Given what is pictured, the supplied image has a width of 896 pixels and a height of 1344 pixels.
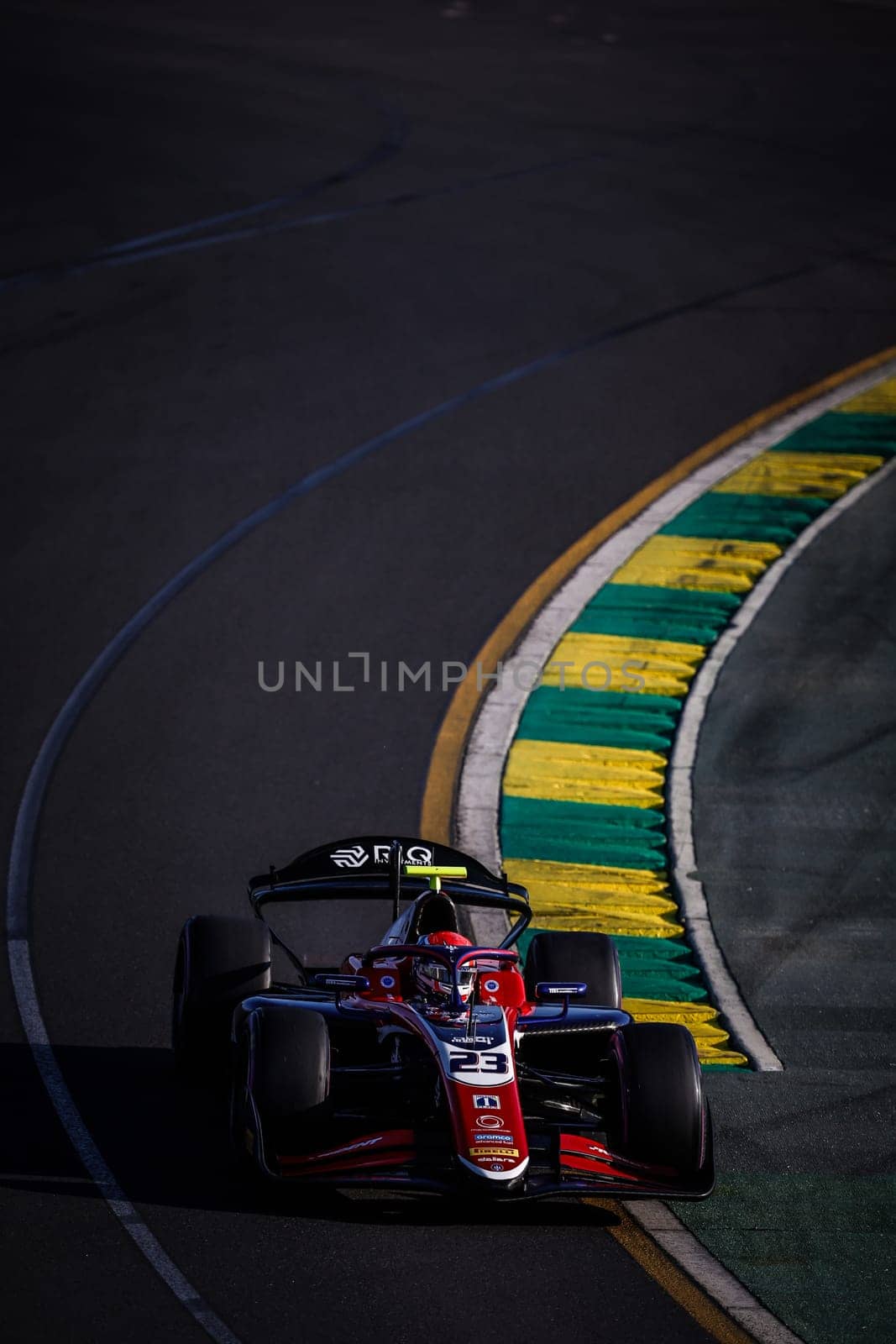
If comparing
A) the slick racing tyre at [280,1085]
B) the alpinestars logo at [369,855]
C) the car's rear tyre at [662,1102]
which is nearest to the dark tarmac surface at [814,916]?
the car's rear tyre at [662,1102]

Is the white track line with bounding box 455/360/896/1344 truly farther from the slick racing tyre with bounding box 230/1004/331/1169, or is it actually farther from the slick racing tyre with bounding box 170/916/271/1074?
the slick racing tyre with bounding box 170/916/271/1074

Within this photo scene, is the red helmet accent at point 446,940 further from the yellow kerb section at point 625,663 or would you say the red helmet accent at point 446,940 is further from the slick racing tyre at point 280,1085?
the yellow kerb section at point 625,663

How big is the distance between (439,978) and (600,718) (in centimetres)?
505

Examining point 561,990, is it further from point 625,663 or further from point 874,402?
point 874,402

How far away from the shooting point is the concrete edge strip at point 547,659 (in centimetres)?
1074

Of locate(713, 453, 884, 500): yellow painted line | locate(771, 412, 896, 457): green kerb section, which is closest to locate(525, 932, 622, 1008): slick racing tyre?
locate(713, 453, 884, 500): yellow painted line

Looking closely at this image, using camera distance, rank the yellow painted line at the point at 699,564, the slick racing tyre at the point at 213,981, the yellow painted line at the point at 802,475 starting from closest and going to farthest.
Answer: the slick racing tyre at the point at 213,981 < the yellow painted line at the point at 699,564 < the yellow painted line at the point at 802,475

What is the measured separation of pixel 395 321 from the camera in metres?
20.1

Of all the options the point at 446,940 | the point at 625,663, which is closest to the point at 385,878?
the point at 446,940

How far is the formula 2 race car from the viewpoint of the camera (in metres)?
7.91

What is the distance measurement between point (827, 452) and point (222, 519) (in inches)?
252

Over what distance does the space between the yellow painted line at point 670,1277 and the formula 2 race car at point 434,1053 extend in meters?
0.41

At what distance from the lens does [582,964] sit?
31.5 feet

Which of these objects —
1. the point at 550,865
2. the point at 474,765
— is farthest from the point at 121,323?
the point at 550,865
